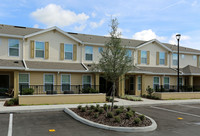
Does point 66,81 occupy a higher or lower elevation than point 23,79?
lower

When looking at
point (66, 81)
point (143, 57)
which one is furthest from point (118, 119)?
point (143, 57)

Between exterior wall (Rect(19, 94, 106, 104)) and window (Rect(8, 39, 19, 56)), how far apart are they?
17.6 feet

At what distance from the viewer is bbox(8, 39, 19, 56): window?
717 inches

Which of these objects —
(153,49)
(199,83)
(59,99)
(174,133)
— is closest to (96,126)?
(174,133)

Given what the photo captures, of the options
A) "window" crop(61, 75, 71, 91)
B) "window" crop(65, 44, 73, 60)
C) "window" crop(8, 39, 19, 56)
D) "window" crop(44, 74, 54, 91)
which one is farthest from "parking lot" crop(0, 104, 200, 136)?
"window" crop(65, 44, 73, 60)

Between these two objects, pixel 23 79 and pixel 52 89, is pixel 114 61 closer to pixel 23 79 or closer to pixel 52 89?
pixel 52 89

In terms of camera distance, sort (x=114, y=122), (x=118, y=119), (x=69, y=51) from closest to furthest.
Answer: (x=118, y=119), (x=114, y=122), (x=69, y=51)

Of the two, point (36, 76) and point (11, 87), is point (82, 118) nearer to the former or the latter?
point (36, 76)

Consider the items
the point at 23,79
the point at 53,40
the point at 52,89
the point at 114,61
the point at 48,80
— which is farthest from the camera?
the point at 53,40

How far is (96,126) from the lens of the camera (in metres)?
8.99

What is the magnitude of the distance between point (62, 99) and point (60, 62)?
5.20 m

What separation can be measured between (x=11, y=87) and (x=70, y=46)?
6799 millimetres

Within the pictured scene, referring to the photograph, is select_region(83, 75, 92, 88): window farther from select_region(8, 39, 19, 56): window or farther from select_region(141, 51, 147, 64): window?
select_region(141, 51, 147, 64): window

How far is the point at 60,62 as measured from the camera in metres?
20.2
